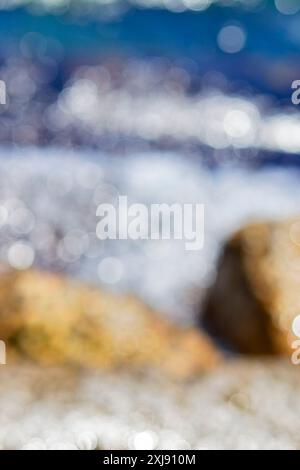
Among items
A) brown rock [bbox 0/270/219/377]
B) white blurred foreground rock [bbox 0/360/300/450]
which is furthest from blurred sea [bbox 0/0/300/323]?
white blurred foreground rock [bbox 0/360/300/450]

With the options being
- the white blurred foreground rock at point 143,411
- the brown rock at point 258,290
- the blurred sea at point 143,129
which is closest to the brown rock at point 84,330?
the brown rock at point 258,290

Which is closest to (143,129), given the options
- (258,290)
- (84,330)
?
(258,290)

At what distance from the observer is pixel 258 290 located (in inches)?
153

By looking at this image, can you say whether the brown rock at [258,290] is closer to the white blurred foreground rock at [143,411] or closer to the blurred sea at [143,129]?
the blurred sea at [143,129]

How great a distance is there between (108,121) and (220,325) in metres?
4.45

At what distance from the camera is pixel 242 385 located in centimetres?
267

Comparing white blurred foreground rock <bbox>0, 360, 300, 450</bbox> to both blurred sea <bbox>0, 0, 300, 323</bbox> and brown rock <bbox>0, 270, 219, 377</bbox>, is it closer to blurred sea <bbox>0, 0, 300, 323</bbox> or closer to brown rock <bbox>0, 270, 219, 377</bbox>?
brown rock <bbox>0, 270, 219, 377</bbox>

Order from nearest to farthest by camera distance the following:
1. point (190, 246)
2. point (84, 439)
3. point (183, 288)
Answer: point (84, 439), point (183, 288), point (190, 246)

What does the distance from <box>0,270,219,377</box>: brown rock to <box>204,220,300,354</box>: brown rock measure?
10.9 inches

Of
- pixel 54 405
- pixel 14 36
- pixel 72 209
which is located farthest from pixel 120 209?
pixel 14 36

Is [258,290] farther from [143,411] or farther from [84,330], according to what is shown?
[143,411]

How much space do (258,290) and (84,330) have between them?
1.08 m

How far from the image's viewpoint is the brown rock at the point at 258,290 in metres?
3.75

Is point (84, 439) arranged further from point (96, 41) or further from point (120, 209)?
point (96, 41)
